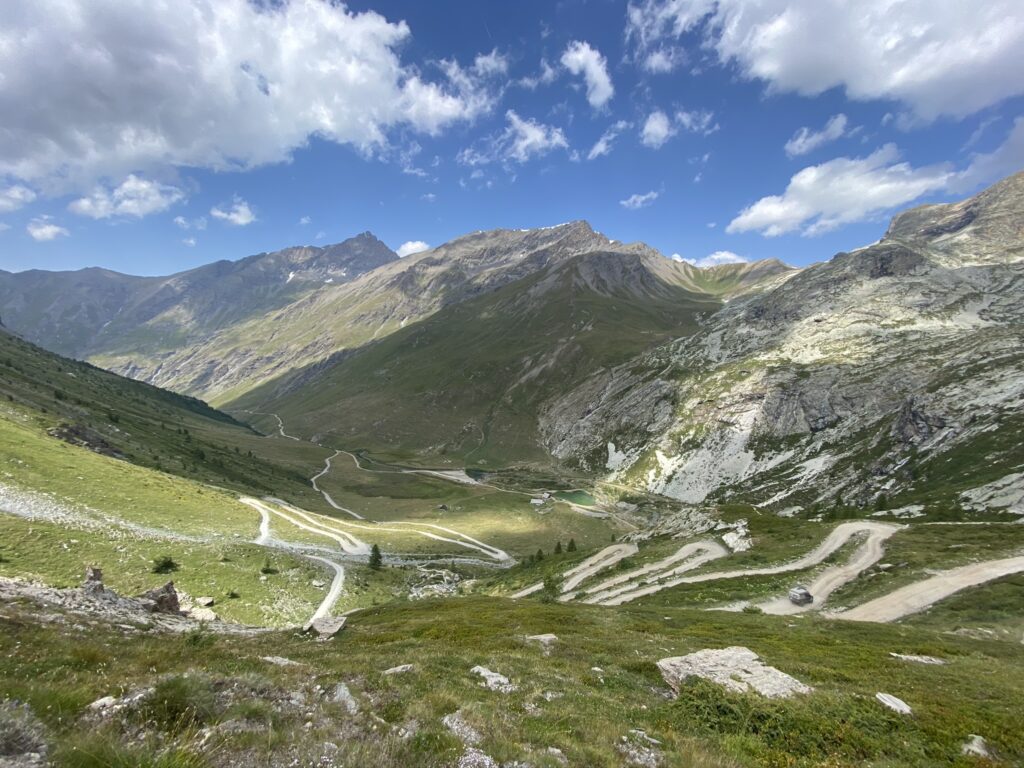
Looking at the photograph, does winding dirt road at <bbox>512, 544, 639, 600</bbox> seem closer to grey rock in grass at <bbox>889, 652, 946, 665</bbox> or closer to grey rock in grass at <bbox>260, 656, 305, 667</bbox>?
grey rock in grass at <bbox>889, 652, 946, 665</bbox>

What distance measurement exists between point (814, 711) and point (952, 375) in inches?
6089

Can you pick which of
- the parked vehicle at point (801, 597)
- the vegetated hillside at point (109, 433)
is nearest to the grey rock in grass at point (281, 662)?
the parked vehicle at point (801, 597)

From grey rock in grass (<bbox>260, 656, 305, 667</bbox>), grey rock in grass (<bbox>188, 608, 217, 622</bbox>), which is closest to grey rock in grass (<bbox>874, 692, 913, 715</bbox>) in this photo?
grey rock in grass (<bbox>260, 656, 305, 667</bbox>)

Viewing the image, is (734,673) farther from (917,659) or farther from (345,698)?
(917,659)

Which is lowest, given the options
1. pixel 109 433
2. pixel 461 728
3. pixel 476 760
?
pixel 461 728

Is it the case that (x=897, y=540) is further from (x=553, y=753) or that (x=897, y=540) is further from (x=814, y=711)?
(x=553, y=753)

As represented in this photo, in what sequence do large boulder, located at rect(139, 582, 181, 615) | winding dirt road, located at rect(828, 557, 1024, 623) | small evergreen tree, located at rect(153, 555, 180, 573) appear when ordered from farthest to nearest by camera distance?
1. small evergreen tree, located at rect(153, 555, 180, 573)
2. winding dirt road, located at rect(828, 557, 1024, 623)
3. large boulder, located at rect(139, 582, 181, 615)

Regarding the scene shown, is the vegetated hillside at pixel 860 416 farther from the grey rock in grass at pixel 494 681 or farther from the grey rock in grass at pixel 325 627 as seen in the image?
the grey rock in grass at pixel 325 627

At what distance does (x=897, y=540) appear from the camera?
53.3m

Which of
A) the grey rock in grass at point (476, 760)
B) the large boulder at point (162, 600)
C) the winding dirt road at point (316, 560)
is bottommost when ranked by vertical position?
the winding dirt road at point (316, 560)

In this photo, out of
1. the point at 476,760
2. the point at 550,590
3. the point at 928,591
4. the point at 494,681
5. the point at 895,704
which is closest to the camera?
the point at 476,760

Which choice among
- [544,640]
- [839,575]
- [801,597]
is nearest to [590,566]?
[801,597]

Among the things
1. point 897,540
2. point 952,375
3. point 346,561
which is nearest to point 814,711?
point 897,540

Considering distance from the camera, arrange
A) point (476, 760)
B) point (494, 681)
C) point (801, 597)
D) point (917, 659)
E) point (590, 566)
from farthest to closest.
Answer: point (590, 566)
point (801, 597)
point (917, 659)
point (494, 681)
point (476, 760)
